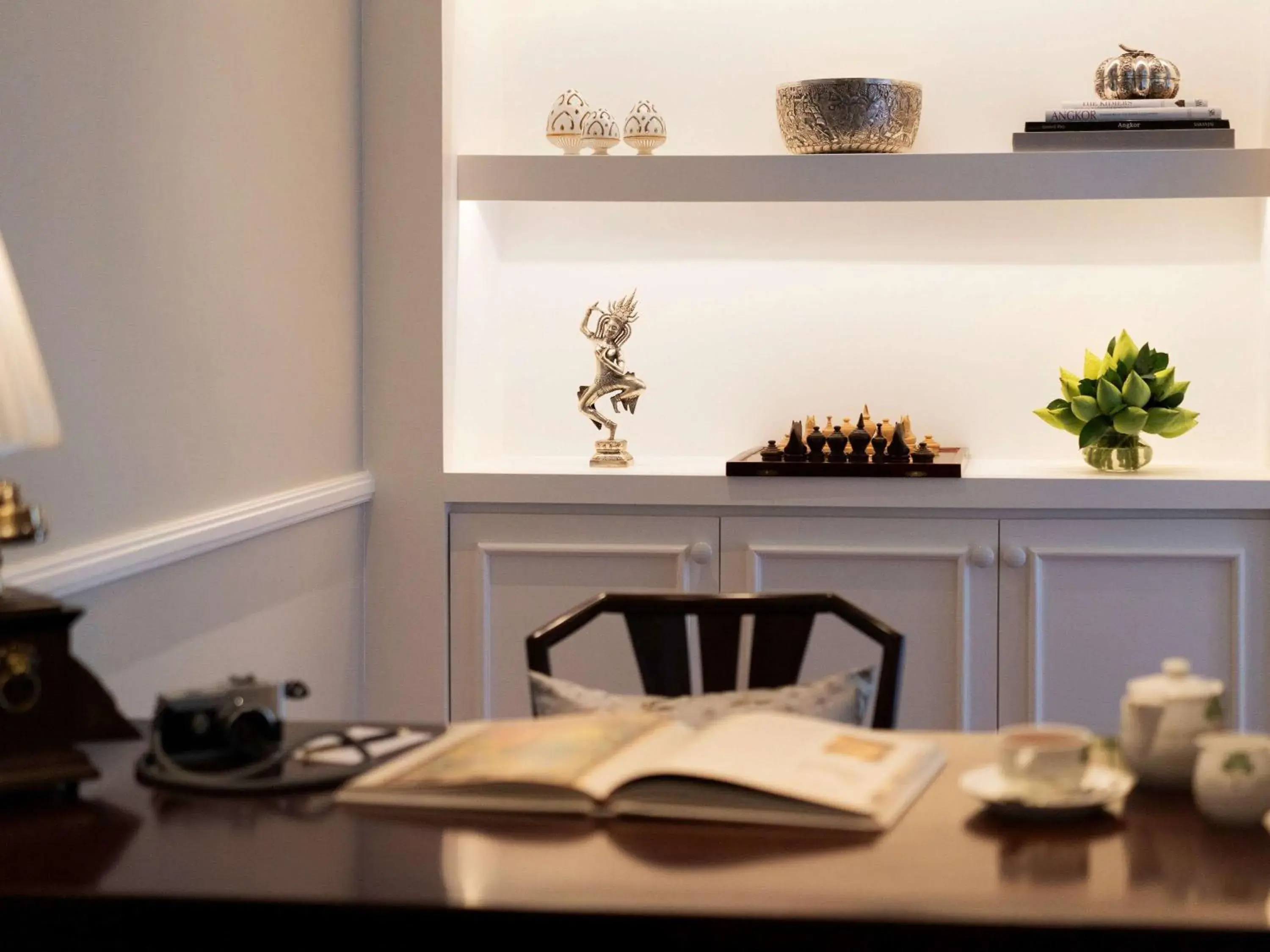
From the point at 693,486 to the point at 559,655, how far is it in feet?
1.49

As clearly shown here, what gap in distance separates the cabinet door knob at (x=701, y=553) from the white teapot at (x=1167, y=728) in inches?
68.5

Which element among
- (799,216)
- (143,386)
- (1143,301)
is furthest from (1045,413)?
(143,386)

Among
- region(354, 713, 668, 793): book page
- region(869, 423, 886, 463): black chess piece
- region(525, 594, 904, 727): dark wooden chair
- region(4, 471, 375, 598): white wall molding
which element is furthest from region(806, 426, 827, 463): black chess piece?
region(354, 713, 668, 793): book page

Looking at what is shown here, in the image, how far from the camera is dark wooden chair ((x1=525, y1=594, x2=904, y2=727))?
187cm

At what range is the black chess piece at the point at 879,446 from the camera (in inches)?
120

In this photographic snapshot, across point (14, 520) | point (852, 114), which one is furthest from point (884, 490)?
point (14, 520)

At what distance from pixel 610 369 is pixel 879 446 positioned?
24.2 inches

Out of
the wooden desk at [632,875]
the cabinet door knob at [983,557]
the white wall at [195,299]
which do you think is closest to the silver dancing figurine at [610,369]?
the white wall at [195,299]

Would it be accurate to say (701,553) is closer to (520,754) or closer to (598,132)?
(598,132)

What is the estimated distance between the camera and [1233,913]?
3.33ft

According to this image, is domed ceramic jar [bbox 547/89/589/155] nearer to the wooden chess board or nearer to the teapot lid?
the wooden chess board

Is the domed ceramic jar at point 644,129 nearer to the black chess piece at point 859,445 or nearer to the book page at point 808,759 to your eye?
the black chess piece at point 859,445

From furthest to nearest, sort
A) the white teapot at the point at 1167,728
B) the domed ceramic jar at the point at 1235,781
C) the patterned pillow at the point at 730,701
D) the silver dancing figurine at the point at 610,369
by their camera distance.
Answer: the silver dancing figurine at the point at 610,369, the patterned pillow at the point at 730,701, the white teapot at the point at 1167,728, the domed ceramic jar at the point at 1235,781

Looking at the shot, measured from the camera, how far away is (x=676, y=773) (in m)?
1.24
